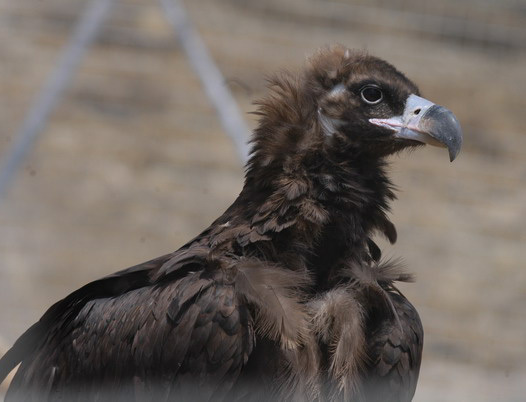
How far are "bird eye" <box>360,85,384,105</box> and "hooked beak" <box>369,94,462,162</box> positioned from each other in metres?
0.06

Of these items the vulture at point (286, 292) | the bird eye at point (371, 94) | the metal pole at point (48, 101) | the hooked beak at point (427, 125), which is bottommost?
the vulture at point (286, 292)

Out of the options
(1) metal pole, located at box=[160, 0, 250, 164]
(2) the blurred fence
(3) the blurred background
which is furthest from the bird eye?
(2) the blurred fence

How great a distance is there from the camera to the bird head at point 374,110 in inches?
124

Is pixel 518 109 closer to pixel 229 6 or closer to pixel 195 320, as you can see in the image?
pixel 229 6

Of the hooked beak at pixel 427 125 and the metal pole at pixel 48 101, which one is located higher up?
the metal pole at pixel 48 101

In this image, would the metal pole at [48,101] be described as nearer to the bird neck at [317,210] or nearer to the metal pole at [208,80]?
the metal pole at [208,80]

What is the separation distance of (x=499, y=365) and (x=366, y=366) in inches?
152

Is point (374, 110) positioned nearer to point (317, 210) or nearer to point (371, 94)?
point (371, 94)

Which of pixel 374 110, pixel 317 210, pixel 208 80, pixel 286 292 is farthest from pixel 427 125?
pixel 208 80

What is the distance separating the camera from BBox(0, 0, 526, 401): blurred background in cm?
673

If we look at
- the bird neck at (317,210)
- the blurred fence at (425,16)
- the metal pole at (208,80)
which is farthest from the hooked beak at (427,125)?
the blurred fence at (425,16)

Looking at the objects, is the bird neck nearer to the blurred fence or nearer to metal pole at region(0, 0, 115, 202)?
metal pole at region(0, 0, 115, 202)

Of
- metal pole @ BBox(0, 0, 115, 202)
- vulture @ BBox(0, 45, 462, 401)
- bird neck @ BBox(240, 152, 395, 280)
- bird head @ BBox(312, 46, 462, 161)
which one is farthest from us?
metal pole @ BBox(0, 0, 115, 202)

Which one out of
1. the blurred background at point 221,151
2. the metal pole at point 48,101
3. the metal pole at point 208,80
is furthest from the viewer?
the blurred background at point 221,151
